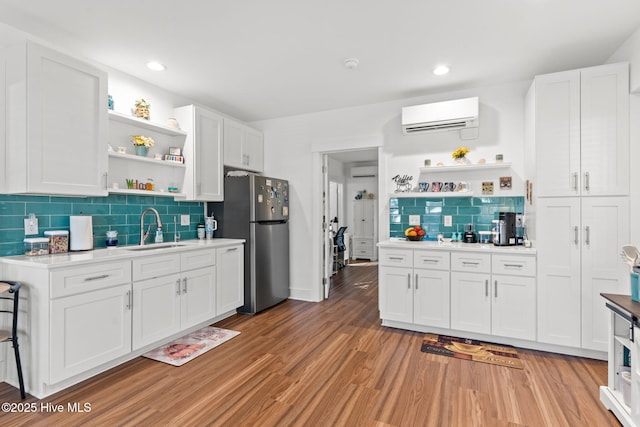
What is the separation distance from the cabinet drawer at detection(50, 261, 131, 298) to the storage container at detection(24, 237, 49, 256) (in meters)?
0.52

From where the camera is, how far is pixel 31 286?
7.01ft

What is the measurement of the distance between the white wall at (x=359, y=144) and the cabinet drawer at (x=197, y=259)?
4.54ft

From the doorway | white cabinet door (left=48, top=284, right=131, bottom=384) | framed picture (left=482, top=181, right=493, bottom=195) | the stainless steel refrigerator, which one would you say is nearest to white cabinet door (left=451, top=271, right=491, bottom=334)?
framed picture (left=482, top=181, right=493, bottom=195)

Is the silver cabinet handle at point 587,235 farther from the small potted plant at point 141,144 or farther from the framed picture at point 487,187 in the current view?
the small potted plant at point 141,144

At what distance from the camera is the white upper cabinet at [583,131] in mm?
2586

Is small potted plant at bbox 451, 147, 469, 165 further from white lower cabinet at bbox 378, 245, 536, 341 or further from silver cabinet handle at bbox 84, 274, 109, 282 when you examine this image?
silver cabinet handle at bbox 84, 274, 109, 282

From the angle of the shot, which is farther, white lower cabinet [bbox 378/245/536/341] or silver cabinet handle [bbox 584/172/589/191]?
white lower cabinet [bbox 378/245/536/341]

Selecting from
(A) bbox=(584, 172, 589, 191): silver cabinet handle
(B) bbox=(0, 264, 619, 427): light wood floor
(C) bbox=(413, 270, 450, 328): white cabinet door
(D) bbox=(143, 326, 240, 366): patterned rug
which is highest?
(A) bbox=(584, 172, 589, 191): silver cabinet handle

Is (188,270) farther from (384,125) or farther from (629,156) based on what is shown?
(629,156)

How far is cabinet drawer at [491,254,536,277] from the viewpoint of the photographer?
9.33 ft

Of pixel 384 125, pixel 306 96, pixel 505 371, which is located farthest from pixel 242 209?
pixel 505 371

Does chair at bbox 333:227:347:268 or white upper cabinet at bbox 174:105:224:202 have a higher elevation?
white upper cabinet at bbox 174:105:224:202

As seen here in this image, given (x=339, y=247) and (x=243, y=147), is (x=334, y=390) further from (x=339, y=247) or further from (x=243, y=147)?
(x=339, y=247)

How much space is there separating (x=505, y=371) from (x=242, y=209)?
3040 mm
